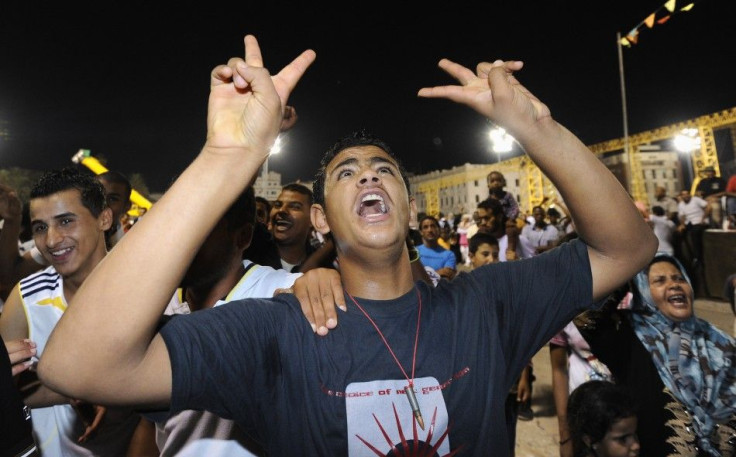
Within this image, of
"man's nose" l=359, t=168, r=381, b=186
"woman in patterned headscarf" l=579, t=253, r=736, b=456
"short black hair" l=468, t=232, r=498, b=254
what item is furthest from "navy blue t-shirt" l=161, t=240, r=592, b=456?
"short black hair" l=468, t=232, r=498, b=254

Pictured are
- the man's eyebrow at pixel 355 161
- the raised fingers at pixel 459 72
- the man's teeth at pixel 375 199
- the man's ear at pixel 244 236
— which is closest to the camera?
the raised fingers at pixel 459 72

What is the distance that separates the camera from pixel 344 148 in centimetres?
214

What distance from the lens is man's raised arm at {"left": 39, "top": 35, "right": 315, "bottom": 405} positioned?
1118 mm

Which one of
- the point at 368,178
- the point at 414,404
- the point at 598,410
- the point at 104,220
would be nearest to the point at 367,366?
the point at 414,404

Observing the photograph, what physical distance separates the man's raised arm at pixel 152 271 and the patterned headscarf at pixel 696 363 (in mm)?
2903

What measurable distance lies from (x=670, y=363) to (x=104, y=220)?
3.91m

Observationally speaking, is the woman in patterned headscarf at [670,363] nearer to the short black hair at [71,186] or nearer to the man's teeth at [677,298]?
the man's teeth at [677,298]

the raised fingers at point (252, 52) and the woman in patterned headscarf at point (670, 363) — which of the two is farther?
the woman in patterned headscarf at point (670, 363)

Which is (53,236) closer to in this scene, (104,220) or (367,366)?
(104,220)

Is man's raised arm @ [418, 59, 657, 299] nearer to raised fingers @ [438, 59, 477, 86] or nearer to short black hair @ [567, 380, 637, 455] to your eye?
raised fingers @ [438, 59, 477, 86]

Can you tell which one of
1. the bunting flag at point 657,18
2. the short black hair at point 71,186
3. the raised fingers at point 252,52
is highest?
the bunting flag at point 657,18

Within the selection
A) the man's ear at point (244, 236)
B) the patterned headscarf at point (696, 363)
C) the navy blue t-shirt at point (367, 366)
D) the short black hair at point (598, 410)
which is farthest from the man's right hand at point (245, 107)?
the patterned headscarf at point (696, 363)

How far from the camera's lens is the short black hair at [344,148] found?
84.1 inches

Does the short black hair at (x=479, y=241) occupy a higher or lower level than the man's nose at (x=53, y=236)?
lower
